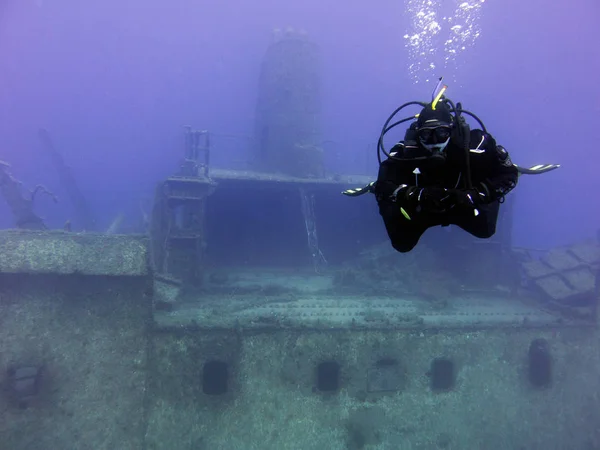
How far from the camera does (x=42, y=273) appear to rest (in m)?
5.47

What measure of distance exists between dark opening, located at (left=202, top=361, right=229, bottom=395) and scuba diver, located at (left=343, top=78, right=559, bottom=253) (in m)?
4.51

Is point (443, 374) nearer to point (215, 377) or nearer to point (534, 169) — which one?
point (215, 377)

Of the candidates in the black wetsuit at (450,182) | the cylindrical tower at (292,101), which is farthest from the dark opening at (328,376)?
the cylindrical tower at (292,101)

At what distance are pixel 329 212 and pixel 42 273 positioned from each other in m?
8.47

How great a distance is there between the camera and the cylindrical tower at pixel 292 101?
14141 millimetres

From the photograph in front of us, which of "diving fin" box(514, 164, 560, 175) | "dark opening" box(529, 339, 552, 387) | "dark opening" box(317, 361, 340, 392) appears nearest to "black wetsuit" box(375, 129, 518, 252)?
"diving fin" box(514, 164, 560, 175)

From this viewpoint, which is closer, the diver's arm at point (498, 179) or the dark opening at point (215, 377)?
the diver's arm at point (498, 179)

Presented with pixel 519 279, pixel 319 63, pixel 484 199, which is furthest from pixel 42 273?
pixel 319 63

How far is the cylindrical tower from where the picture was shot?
46.4 feet

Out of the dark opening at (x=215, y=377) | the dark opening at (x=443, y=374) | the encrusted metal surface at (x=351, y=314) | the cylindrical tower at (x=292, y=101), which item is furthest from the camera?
the cylindrical tower at (x=292, y=101)

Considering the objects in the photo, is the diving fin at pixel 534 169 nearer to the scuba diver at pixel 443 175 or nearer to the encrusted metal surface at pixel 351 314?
the scuba diver at pixel 443 175

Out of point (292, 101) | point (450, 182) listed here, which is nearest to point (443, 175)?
point (450, 182)

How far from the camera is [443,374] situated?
6801 millimetres

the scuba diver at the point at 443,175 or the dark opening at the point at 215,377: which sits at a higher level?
the scuba diver at the point at 443,175
